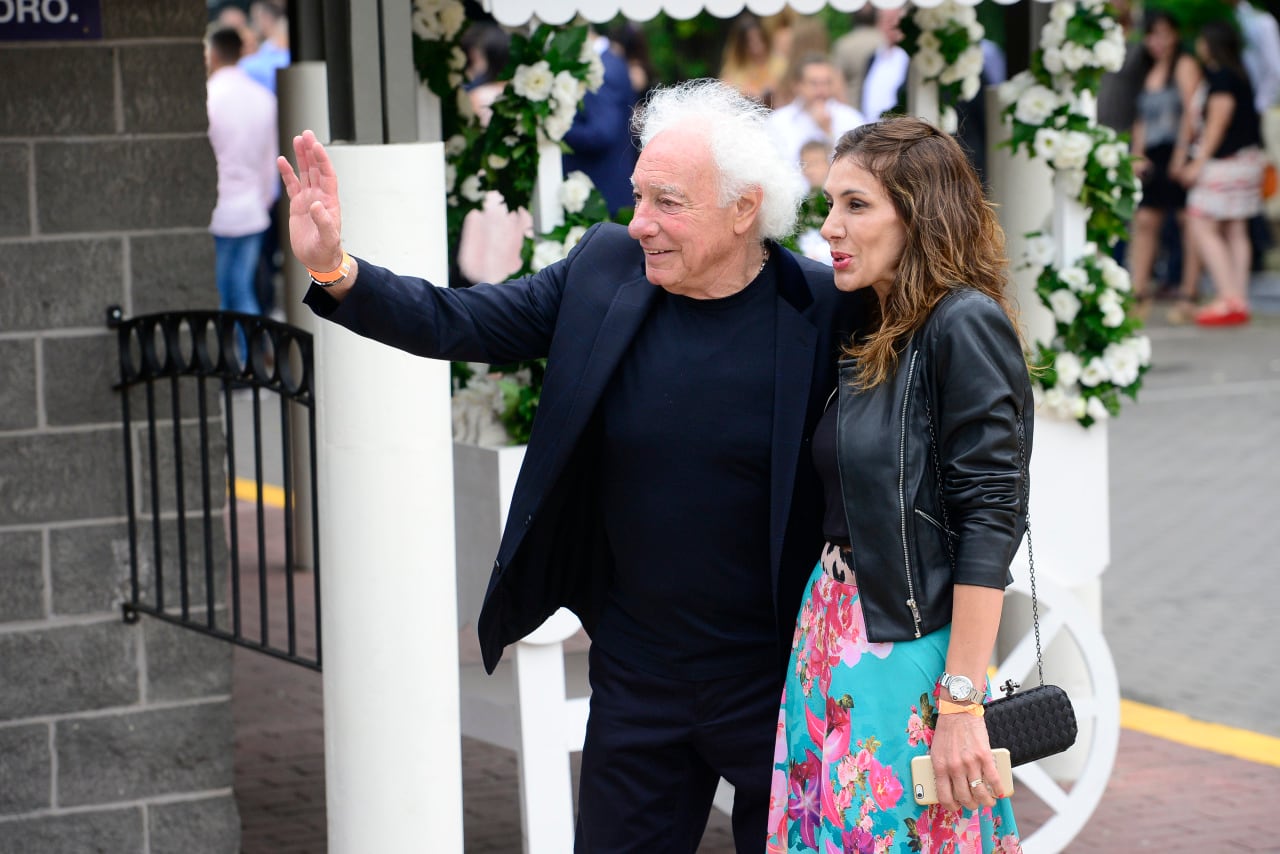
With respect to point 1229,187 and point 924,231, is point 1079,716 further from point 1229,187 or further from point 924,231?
point 1229,187

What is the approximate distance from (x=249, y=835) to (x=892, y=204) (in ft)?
9.68

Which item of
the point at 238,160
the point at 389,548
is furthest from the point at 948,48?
the point at 238,160

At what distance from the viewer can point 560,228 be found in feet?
14.8

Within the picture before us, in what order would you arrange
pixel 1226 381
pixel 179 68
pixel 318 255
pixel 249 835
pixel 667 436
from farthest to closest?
pixel 1226 381
pixel 249 835
pixel 179 68
pixel 667 436
pixel 318 255

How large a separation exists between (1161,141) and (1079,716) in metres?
10.7

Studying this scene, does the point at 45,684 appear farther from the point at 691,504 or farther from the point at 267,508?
the point at 267,508

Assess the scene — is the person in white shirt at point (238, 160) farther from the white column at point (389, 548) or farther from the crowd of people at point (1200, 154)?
the white column at point (389, 548)

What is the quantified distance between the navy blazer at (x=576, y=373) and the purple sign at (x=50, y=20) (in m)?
1.37

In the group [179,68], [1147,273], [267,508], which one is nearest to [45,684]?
[179,68]

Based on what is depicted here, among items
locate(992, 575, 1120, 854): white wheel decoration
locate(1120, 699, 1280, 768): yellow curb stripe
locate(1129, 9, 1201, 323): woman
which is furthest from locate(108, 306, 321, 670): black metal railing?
locate(1129, 9, 1201, 323): woman

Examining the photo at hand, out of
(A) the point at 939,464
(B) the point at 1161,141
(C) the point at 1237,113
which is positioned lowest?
(A) the point at 939,464

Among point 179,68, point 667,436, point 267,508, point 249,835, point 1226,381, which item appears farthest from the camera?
point 1226,381

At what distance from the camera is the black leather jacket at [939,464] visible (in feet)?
9.60

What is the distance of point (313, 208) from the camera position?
2.94 m
